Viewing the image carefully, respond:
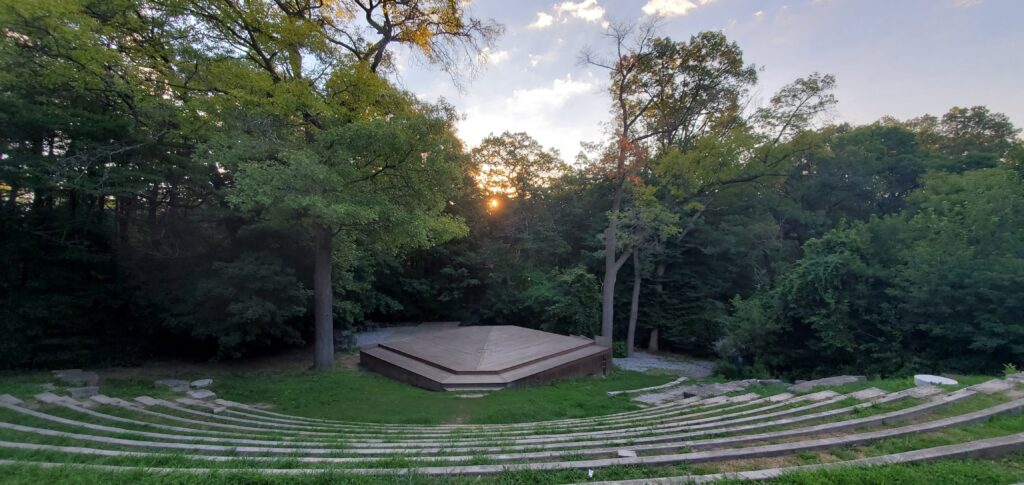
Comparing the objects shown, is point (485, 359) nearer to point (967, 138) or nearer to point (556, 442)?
point (556, 442)

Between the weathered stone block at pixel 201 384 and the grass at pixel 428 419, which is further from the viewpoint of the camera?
the weathered stone block at pixel 201 384

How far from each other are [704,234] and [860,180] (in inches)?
274

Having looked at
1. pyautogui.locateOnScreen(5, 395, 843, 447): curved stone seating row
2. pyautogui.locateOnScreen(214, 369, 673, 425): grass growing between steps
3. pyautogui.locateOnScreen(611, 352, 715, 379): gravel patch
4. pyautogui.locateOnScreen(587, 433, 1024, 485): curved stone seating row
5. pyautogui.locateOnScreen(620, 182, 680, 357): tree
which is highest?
pyautogui.locateOnScreen(620, 182, 680, 357): tree

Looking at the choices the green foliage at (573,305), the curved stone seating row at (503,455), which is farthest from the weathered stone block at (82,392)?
the green foliage at (573,305)

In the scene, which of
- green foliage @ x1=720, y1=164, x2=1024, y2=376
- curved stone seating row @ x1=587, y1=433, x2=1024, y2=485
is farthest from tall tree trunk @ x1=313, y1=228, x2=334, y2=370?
green foliage @ x1=720, y1=164, x2=1024, y2=376

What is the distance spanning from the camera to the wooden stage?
9.98 metres

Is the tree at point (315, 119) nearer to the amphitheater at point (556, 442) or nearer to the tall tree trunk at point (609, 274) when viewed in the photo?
the amphitheater at point (556, 442)

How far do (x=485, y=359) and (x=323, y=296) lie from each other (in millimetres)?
4492

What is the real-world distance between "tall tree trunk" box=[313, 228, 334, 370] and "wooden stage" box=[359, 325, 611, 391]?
1380 millimetres

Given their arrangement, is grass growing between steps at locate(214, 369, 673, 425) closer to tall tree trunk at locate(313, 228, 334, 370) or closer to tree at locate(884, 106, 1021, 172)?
tall tree trunk at locate(313, 228, 334, 370)

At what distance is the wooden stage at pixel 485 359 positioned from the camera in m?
9.98

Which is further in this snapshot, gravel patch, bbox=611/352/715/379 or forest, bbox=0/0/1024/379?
gravel patch, bbox=611/352/715/379

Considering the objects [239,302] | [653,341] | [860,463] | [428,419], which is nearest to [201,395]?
[428,419]

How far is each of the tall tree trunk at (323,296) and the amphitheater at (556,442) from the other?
531 cm
